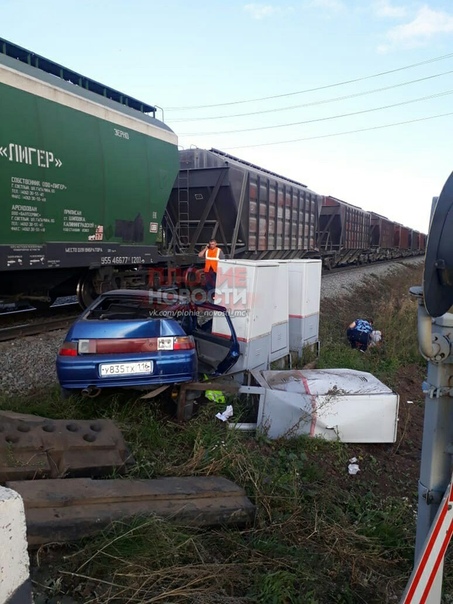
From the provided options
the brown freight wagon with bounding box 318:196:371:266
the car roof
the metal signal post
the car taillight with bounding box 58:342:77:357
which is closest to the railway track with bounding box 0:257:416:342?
the car roof

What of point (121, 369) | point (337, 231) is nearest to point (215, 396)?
point (121, 369)

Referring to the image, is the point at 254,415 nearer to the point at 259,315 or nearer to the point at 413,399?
the point at 259,315

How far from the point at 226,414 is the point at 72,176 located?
4.92 meters

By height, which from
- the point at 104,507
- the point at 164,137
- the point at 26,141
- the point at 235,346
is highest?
the point at 164,137

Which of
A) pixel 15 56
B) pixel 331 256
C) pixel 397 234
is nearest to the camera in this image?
pixel 15 56

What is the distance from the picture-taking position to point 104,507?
2779 millimetres

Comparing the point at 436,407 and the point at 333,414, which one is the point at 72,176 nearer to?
the point at 333,414

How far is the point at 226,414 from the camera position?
473cm

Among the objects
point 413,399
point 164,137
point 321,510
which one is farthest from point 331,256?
point 321,510

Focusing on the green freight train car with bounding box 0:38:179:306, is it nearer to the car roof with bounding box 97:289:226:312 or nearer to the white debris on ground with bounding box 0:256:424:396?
the white debris on ground with bounding box 0:256:424:396

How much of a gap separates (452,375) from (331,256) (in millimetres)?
21124

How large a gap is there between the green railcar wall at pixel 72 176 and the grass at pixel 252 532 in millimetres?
3179

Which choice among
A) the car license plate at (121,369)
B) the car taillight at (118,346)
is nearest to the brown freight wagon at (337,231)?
the car taillight at (118,346)

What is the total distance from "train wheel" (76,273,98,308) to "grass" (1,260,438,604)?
4.23 m
